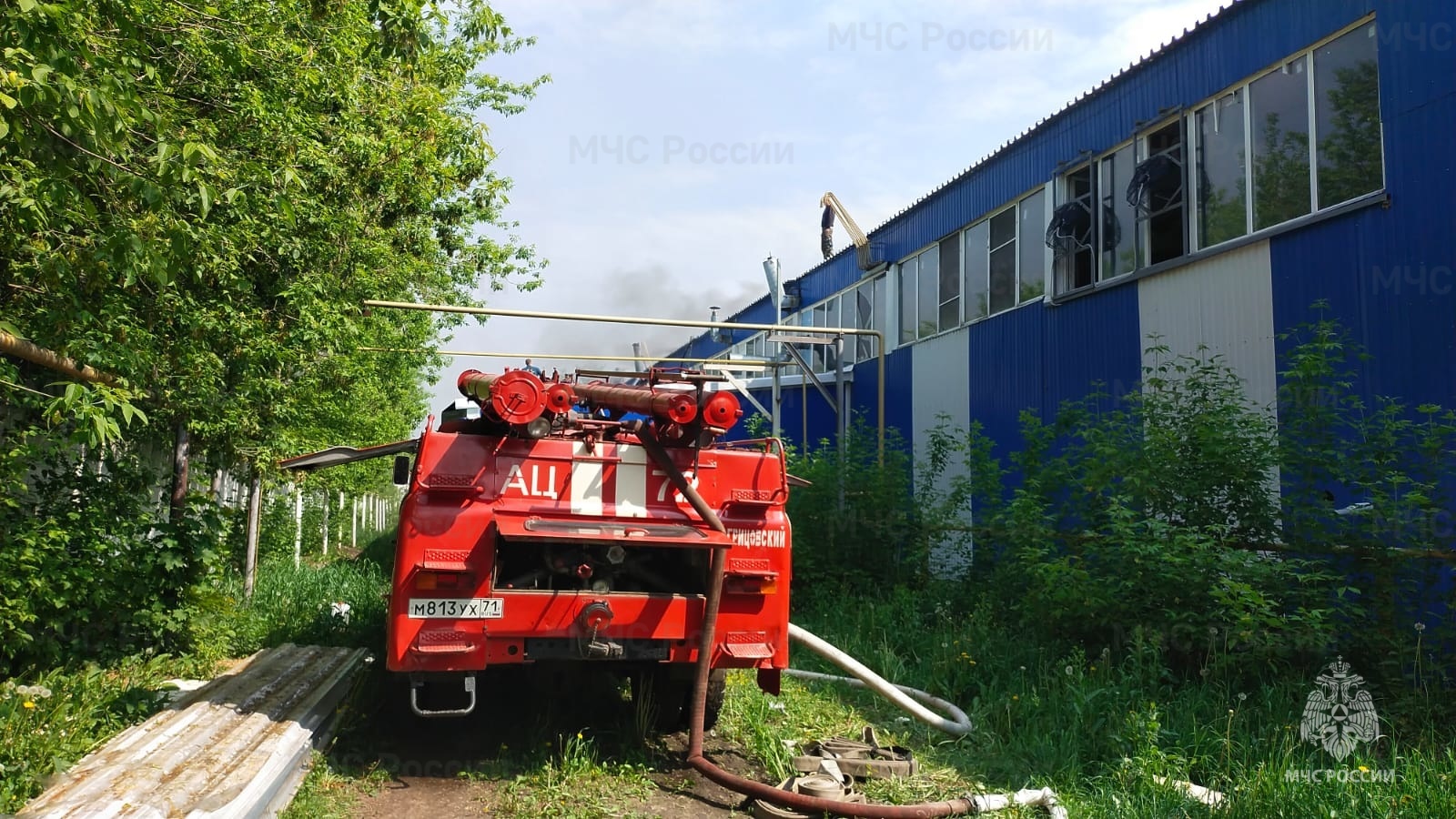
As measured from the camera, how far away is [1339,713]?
19.6 ft

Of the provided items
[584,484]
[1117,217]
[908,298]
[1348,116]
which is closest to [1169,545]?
[584,484]

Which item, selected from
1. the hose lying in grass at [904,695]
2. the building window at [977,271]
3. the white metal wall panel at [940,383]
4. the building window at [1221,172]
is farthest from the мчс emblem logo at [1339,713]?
the building window at [977,271]

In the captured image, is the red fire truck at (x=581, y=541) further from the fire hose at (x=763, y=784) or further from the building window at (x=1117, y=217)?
the building window at (x=1117, y=217)

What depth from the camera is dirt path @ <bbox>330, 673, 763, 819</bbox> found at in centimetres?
553

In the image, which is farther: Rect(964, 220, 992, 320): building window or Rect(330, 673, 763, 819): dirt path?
Rect(964, 220, 992, 320): building window

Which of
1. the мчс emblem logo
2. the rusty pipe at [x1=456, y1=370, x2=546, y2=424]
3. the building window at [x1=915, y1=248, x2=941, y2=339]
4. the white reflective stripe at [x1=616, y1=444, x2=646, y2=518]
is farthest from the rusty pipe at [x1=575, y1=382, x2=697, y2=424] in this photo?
the building window at [x1=915, y1=248, x2=941, y2=339]

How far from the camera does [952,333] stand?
16.0 metres

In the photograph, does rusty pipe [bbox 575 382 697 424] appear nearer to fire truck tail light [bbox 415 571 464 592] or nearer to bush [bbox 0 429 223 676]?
fire truck tail light [bbox 415 571 464 592]

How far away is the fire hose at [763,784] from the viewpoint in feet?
17.1

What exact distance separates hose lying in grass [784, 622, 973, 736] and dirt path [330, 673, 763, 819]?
3.83ft

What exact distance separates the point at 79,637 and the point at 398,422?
14.8 m

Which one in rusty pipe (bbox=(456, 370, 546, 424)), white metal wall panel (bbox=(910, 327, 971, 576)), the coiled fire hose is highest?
white metal wall panel (bbox=(910, 327, 971, 576))

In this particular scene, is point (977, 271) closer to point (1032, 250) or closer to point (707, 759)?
point (1032, 250)

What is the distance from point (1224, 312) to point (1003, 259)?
509cm
